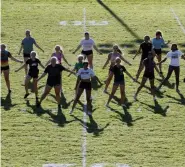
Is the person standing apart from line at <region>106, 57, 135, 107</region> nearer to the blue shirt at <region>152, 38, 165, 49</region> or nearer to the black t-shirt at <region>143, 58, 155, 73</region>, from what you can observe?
the black t-shirt at <region>143, 58, 155, 73</region>

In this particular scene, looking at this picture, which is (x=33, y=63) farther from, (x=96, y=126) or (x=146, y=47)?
(x=146, y=47)

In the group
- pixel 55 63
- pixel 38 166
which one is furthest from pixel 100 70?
pixel 38 166

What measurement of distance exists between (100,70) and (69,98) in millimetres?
3256

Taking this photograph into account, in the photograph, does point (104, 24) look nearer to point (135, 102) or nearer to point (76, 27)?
point (76, 27)

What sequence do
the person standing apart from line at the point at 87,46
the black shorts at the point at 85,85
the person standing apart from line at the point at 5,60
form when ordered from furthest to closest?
the person standing apart from line at the point at 87,46 < the person standing apart from line at the point at 5,60 < the black shorts at the point at 85,85

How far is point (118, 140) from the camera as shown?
17.5 meters

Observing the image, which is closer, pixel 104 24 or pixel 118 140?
pixel 118 140

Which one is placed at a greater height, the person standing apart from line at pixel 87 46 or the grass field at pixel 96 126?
the person standing apart from line at pixel 87 46

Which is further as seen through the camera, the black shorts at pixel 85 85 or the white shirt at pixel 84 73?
the black shorts at pixel 85 85

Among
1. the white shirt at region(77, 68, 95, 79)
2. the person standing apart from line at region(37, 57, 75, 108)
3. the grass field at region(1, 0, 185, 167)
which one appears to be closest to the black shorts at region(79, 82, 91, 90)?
the white shirt at region(77, 68, 95, 79)

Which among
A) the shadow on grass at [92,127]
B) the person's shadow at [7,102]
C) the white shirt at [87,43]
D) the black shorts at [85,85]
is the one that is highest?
the white shirt at [87,43]

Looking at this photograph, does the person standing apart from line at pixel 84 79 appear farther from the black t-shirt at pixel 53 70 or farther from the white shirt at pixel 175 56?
the white shirt at pixel 175 56

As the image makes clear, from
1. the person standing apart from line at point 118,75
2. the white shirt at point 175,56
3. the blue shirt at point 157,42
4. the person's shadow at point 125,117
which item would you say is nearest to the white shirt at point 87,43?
the blue shirt at point 157,42

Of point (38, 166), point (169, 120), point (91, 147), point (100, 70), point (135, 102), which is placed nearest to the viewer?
point (38, 166)
